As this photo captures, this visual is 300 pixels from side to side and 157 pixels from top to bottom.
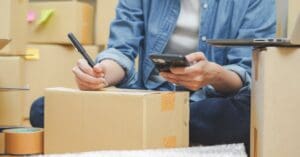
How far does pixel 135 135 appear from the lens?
A: 0.81 metres

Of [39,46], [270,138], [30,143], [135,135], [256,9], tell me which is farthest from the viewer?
[39,46]

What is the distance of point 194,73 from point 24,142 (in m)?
0.35

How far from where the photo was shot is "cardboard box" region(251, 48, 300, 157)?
65 cm

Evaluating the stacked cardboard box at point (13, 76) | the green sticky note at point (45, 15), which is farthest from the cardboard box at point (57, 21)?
the stacked cardboard box at point (13, 76)

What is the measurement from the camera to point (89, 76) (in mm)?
927

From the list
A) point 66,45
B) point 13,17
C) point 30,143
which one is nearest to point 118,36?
point 13,17

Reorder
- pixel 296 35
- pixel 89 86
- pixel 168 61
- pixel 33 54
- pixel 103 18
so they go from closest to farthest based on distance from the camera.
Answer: pixel 296 35 < pixel 168 61 < pixel 89 86 < pixel 33 54 < pixel 103 18

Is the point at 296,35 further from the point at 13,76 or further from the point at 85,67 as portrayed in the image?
the point at 13,76

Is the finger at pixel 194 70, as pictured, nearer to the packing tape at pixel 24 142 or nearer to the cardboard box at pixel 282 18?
the cardboard box at pixel 282 18

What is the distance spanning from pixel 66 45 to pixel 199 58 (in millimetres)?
1109

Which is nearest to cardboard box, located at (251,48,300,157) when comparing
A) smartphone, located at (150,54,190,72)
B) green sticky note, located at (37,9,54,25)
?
smartphone, located at (150,54,190,72)

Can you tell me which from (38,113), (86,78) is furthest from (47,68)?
(86,78)

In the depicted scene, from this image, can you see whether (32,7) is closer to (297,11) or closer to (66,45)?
(66,45)

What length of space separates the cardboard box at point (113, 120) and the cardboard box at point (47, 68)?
958 mm
